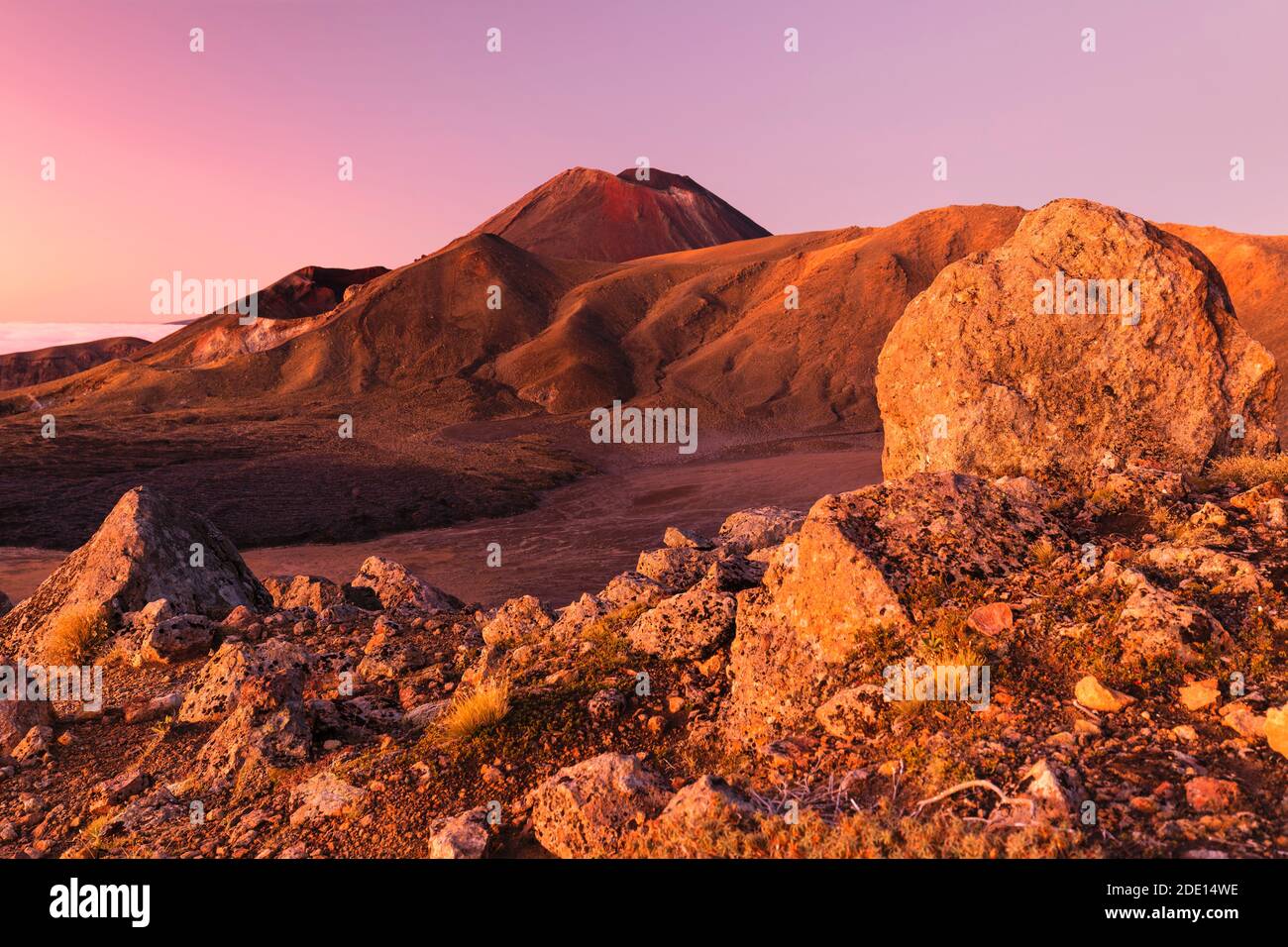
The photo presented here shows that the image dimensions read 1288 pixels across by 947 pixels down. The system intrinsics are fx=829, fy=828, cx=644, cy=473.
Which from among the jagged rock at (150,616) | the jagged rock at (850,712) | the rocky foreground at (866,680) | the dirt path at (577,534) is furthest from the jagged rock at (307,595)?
the dirt path at (577,534)

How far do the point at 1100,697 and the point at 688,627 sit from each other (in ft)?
7.79

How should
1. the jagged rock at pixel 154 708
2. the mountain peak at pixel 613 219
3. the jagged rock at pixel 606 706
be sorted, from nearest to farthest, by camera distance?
the jagged rock at pixel 606 706
the jagged rock at pixel 154 708
the mountain peak at pixel 613 219

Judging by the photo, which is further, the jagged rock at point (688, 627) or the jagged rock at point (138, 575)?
the jagged rock at point (138, 575)

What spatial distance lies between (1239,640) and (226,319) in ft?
293

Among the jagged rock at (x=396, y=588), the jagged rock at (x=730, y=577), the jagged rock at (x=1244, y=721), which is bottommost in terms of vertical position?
the jagged rock at (x=396, y=588)

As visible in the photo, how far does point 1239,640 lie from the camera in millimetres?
3834

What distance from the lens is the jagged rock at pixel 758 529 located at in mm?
9734

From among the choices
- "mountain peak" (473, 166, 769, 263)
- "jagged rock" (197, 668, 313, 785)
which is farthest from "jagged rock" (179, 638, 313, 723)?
"mountain peak" (473, 166, 769, 263)

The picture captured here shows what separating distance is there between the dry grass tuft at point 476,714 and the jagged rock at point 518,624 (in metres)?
1.85

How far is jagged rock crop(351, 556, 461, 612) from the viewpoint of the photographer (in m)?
9.82

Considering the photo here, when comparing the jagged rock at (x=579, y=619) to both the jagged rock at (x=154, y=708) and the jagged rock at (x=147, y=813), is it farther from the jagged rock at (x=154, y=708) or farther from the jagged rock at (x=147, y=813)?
the jagged rock at (x=154, y=708)

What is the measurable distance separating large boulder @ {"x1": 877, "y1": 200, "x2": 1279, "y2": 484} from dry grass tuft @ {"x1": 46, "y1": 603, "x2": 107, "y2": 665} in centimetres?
823

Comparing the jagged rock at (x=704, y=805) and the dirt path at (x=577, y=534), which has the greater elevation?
the jagged rock at (x=704, y=805)

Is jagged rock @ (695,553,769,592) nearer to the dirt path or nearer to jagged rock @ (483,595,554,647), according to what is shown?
A: jagged rock @ (483,595,554,647)
